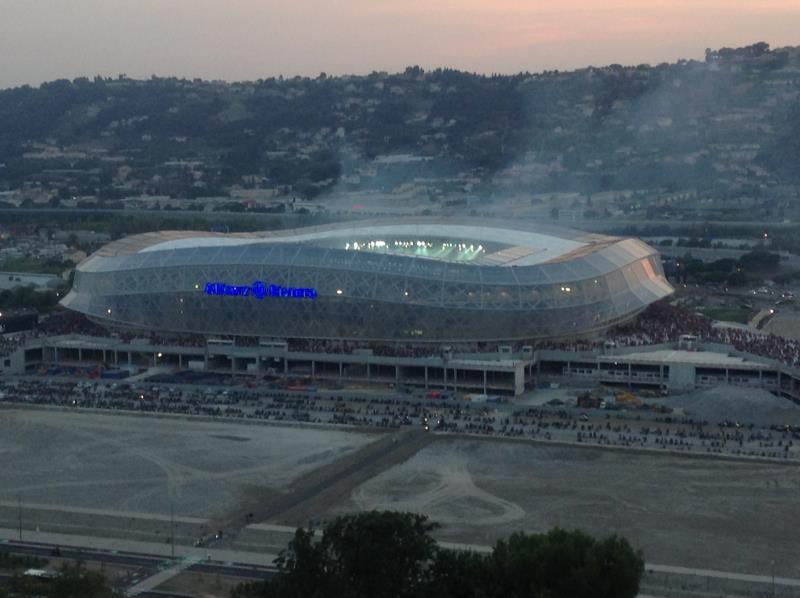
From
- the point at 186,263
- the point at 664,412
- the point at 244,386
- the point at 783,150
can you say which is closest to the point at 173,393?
the point at 244,386

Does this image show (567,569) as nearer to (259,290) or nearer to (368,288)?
(368,288)

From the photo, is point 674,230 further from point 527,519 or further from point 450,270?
point 527,519

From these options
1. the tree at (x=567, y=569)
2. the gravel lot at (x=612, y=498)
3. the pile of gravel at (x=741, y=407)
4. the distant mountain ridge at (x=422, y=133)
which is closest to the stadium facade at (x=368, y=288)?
the pile of gravel at (x=741, y=407)

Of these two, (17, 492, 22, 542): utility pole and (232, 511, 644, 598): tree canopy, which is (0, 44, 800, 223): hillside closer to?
(17, 492, 22, 542): utility pole

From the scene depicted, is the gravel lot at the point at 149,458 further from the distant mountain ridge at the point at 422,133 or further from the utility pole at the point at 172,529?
the distant mountain ridge at the point at 422,133

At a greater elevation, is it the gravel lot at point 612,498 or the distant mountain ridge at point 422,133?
the distant mountain ridge at point 422,133

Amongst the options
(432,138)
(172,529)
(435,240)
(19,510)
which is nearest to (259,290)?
(435,240)

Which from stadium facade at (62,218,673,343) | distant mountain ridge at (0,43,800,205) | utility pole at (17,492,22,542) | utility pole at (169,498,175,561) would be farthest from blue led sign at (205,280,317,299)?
distant mountain ridge at (0,43,800,205)
